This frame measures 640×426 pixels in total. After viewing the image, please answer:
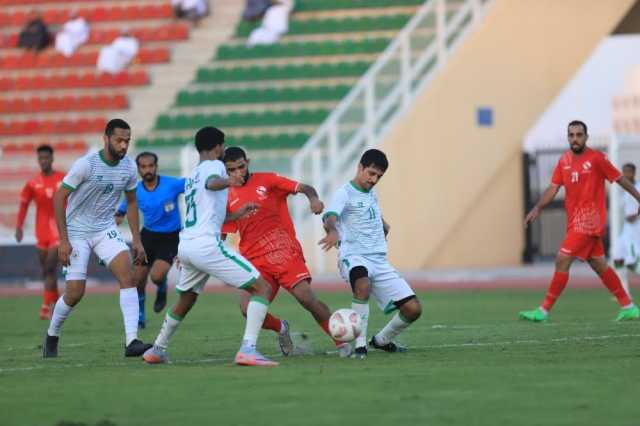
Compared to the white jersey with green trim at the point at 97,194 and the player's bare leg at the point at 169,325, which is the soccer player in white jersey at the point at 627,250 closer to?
the white jersey with green trim at the point at 97,194

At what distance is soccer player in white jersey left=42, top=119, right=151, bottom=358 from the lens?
12.7m

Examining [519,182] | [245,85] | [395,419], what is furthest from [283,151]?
[395,419]

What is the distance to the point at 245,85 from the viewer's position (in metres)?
33.4

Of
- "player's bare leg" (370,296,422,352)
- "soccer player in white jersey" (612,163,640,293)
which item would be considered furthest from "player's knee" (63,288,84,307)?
"soccer player in white jersey" (612,163,640,293)

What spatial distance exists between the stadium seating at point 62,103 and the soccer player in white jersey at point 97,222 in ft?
70.5

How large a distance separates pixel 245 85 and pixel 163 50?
2.85m

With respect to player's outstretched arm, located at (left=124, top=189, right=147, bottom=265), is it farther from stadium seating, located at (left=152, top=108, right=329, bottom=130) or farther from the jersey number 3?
stadium seating, located at (left=152, top=108, right=329, bottom=130)

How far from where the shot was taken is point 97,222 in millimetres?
13102

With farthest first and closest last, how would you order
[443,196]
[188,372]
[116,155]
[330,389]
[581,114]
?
[581,114] < [443,196] < [116,155] < [188,372] < [330,389]

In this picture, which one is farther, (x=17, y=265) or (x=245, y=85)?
(x=245, y=85)

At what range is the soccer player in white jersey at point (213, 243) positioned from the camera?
37.7 ft

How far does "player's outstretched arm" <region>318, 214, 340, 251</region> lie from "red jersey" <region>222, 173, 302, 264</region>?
0.55 metres

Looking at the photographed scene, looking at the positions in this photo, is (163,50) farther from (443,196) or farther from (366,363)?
(366,363)

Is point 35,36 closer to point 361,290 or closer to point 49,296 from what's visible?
point 49,296
